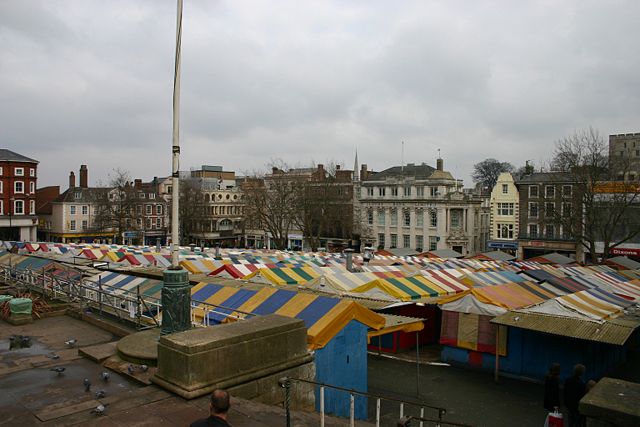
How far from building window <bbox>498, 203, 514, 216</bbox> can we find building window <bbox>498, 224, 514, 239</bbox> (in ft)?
5.09

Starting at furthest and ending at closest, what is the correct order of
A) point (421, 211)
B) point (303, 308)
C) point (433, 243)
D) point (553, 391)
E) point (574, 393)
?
1. point (421, 211)
2. point (433, 243)
3. point (303, 308)
4. point (553, 391)
5. point (574, 393)

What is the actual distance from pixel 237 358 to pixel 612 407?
4.58 metres

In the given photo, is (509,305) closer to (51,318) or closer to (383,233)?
(51,318)

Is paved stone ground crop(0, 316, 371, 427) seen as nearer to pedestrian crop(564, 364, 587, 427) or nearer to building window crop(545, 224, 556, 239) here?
pedestrian crop(564, 364, 587, 427)

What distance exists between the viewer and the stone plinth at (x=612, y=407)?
15.0 feet

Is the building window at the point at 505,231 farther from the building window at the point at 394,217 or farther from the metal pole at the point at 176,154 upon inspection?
the metal pole at the point at 176,154

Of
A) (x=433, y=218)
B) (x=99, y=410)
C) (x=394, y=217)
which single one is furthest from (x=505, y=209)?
(x=99, y=410)

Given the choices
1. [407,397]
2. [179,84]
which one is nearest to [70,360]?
[179,84]

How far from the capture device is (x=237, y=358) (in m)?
7.12

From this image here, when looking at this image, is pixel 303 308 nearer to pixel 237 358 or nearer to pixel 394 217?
pixel 237 358

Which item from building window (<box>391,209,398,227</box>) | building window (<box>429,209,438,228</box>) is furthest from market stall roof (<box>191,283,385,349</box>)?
building window (<box>391,209,398,227</box>)

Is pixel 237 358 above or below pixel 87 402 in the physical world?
above

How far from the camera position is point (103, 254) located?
32.0m

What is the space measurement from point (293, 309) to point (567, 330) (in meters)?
7.98
